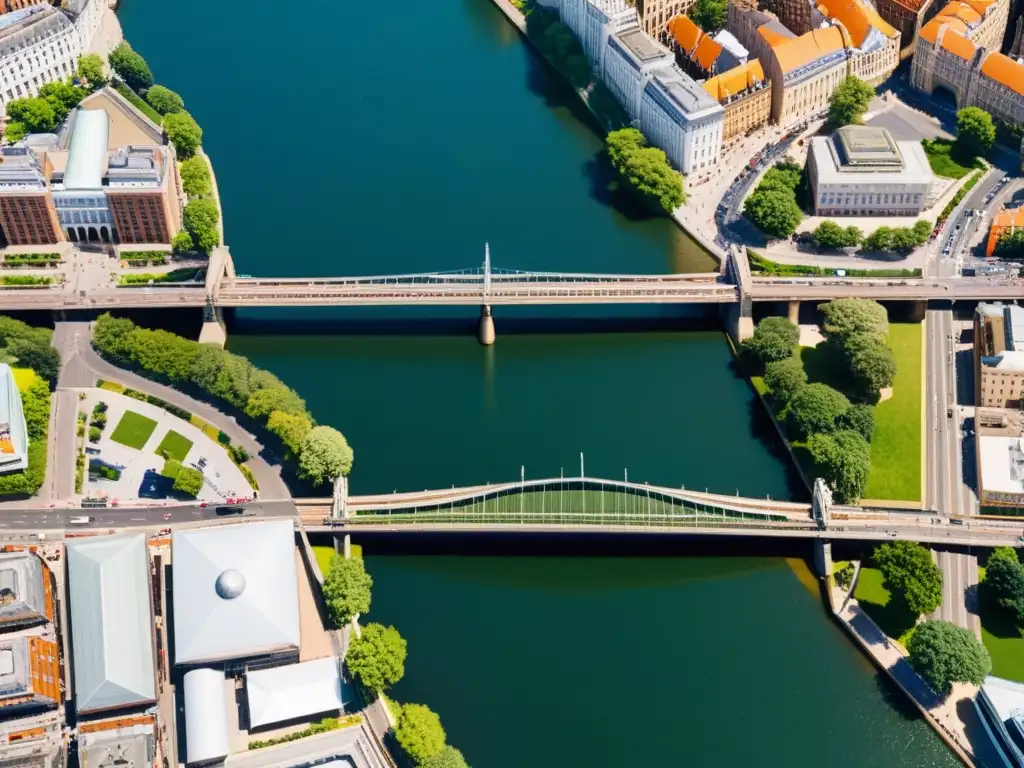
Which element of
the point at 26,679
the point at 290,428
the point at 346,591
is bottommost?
the point at 26,679

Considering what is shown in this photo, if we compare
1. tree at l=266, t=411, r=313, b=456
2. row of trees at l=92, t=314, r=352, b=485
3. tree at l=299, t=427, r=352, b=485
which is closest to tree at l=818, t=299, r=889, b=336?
row of trees at l=92, t=314, r=352, b=485

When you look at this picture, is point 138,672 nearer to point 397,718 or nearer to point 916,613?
point 397,718

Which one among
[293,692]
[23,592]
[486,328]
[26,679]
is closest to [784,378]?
[486,328]

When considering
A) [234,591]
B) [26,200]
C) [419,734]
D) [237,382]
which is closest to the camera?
[419,734]

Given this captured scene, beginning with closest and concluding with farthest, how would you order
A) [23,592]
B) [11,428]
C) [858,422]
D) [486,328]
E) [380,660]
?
1. [380,660]
2. [23,592]
3. [11,428]
4. [858,422]
5. [486,328]

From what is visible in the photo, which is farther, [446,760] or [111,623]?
[111,623]

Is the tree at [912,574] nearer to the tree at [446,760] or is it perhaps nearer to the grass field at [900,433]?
the grass field at [900,433]

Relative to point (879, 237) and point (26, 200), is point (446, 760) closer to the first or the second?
point (879, 237)

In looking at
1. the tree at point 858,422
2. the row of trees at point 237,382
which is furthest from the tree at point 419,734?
the tree at point 858,422

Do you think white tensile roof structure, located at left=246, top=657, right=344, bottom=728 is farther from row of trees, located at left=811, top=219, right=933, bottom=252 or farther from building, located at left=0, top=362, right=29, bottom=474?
row of trees, located at left=811, top=219, right=933, bottom=252

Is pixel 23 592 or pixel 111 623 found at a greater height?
pixel 23 592
